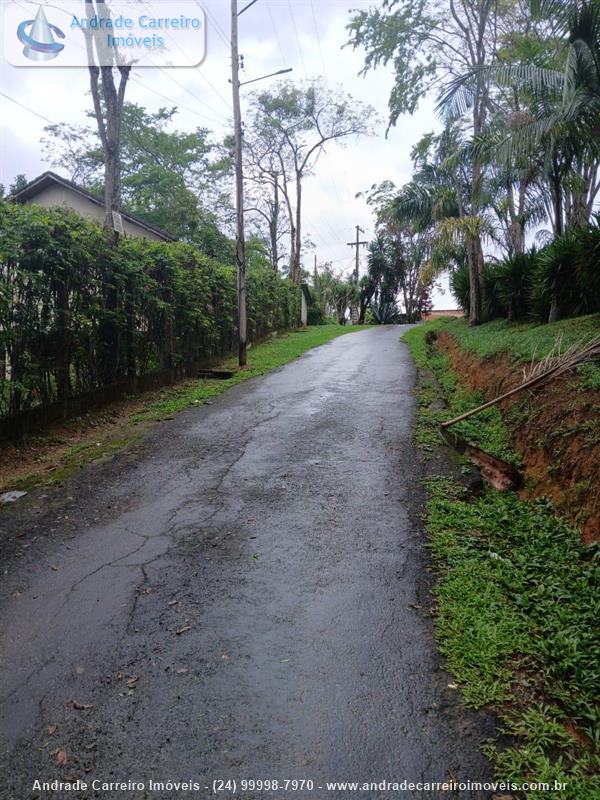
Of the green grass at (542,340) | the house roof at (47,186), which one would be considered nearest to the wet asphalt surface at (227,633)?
the green grass at (542,340)

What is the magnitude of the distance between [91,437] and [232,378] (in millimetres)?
4672

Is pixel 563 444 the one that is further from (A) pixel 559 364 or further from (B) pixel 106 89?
(B) pixel 106 89

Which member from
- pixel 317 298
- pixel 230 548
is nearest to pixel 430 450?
pixel 230 548

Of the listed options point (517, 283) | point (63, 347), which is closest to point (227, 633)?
point (63, 347)

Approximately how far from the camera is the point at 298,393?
357 inches

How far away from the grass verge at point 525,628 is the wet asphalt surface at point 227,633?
0.46 ft

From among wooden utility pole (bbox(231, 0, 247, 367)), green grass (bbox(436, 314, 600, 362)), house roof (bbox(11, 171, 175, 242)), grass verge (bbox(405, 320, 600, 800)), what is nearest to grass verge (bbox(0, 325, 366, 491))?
wooden utility pole (bbox(231, 0, 247, 367))

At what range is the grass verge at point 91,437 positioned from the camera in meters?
5.19

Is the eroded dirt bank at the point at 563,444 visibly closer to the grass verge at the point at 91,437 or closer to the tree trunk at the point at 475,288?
the grass verge at the point at 91,437

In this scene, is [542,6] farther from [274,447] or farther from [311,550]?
[311,550]

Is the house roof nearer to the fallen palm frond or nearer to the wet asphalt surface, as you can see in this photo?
the wet asphalt surface

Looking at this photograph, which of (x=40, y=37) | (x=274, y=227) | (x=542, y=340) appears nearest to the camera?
(x=542, y=340)

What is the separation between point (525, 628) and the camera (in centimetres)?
264

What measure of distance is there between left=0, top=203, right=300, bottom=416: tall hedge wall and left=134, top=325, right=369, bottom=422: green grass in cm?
68
